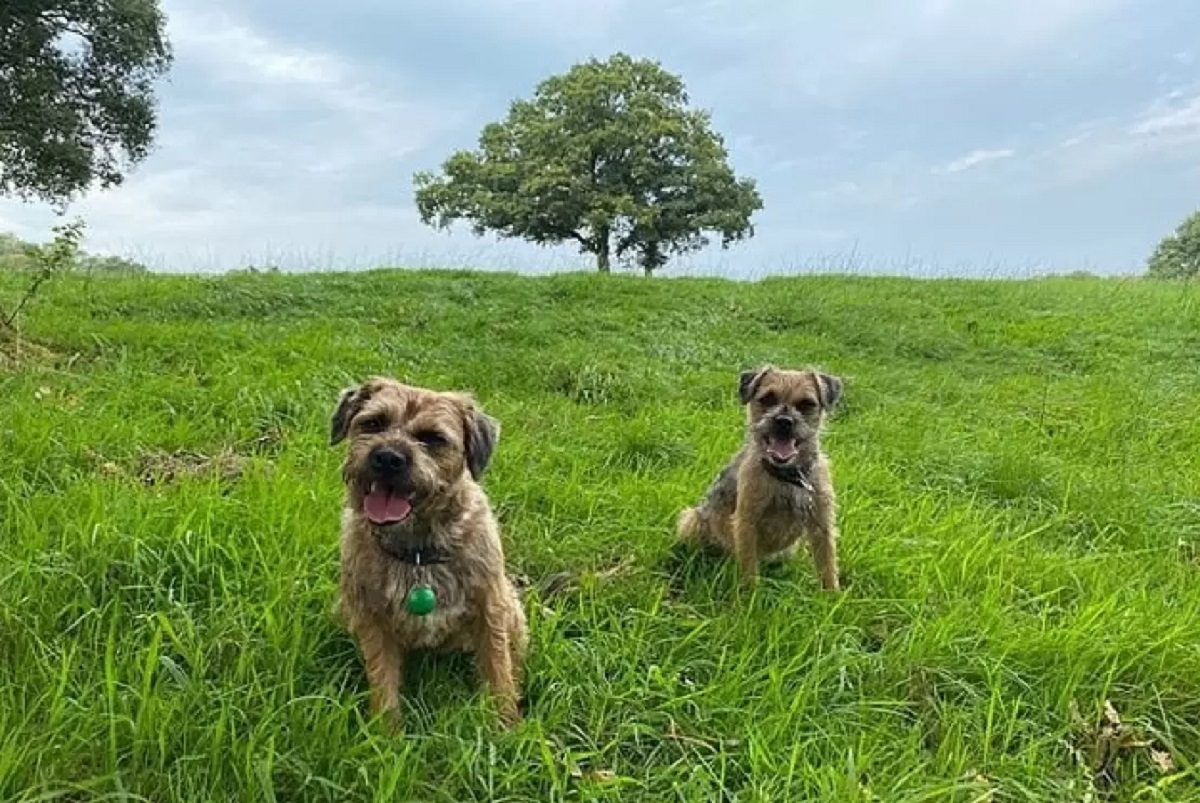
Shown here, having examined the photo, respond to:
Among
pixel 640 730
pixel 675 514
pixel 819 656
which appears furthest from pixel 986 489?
pixel 640 730

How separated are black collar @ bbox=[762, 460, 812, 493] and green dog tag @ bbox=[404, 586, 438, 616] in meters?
2.05

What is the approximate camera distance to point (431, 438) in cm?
353

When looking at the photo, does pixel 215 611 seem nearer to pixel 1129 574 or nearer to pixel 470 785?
pixel 470 785

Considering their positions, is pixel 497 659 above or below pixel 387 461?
below

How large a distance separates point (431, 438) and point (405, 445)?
14 cm

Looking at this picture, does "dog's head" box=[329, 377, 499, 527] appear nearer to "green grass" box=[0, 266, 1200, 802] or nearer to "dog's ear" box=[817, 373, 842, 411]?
"green grass" box=[0, 266, 1200, 802]

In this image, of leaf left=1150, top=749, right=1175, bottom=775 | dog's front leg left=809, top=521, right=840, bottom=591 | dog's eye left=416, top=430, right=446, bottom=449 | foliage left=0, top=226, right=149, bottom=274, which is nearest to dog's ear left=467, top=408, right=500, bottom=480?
dog's eye left=416, top=430, right=446, bottom=449

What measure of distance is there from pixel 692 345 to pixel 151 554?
7402mm

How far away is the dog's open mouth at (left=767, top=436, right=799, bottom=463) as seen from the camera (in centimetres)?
474

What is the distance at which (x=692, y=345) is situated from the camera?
412 inches

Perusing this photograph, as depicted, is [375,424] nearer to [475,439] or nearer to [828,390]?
[475,439]

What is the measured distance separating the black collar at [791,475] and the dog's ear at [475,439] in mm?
1656

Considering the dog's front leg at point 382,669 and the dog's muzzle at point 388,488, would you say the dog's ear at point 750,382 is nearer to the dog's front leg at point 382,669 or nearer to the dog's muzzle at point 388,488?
the dog's muzzle at point 388,488

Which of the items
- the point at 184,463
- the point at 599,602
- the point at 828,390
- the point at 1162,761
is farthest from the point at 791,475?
the point at 184,463
